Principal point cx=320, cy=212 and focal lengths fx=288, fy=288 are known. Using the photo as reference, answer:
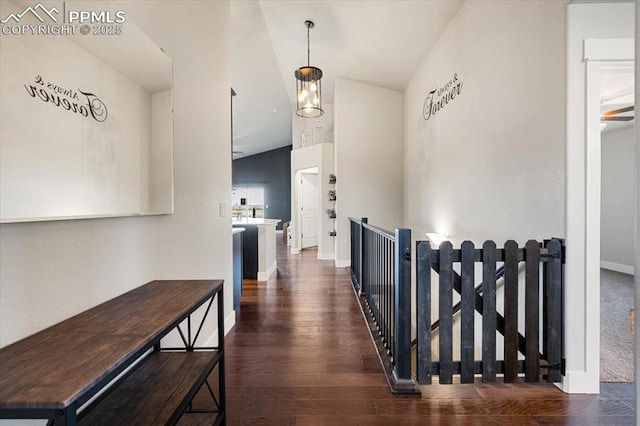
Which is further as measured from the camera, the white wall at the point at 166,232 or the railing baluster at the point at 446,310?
the railing baluster at the point at 446,310

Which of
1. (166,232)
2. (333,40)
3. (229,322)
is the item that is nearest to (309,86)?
(333,40)

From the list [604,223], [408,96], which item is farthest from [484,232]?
[604,223]

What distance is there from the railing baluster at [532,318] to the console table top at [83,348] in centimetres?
194

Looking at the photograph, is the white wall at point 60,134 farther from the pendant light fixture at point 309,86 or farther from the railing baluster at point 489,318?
the pendant light fixture at point 309,86

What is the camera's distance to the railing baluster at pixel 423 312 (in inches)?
70.9

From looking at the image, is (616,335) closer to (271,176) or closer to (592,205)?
(592,205)

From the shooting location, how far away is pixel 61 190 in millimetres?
1045

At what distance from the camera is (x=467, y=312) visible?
183cm

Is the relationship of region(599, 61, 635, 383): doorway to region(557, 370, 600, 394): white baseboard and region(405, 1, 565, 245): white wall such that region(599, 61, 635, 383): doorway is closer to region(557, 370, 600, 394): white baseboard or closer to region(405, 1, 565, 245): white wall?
region(405, 1, 565, 245): white wall

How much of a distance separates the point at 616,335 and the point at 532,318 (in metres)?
1.67

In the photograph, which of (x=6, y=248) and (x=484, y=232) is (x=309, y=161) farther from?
(x=6, y=248)

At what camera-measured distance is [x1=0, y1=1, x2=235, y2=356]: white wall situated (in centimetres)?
98

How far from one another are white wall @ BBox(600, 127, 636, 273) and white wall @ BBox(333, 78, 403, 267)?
3.86 m

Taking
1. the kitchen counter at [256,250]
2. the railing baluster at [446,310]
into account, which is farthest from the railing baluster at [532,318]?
the kitchen counter at [256,250]
